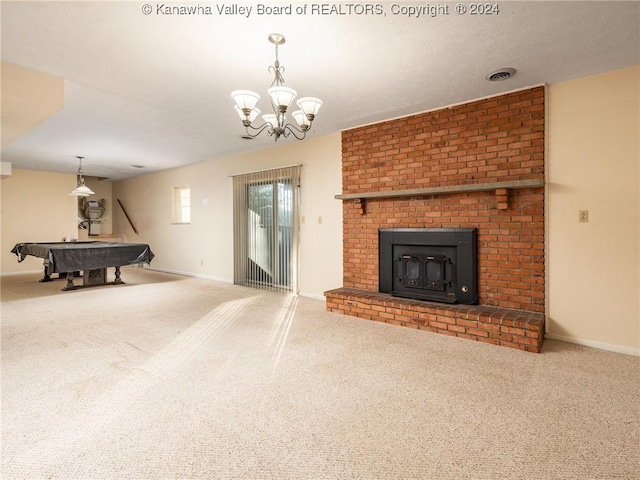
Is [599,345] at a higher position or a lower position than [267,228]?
lower

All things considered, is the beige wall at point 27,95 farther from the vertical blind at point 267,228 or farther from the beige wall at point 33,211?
the beige wall at point 33,211

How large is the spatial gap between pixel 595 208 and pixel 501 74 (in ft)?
4.75

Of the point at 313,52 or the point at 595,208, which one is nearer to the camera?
the point at 313,52

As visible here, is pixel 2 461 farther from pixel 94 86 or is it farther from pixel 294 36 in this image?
pixel 94 86

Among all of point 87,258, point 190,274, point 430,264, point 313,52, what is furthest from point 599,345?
point 190,274

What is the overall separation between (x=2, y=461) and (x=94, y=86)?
3.08 m

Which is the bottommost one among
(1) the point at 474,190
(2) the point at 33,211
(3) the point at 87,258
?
(3) the point at 87,258

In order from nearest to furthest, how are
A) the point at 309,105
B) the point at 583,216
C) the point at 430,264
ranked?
1. the point at 309,105
2. the point at 583,216
3. the point at 430,264

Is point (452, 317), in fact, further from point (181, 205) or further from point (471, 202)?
point (181, 205)

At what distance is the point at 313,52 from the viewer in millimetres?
2605

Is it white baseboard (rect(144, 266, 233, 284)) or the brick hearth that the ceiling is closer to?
the brick hearth

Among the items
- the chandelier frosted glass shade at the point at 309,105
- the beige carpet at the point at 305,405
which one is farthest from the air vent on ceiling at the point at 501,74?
the beige carpet at the point at 305,405

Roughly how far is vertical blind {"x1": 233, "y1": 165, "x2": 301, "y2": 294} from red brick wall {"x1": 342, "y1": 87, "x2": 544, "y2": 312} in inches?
46.5

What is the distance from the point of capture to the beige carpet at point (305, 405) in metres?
1.53
